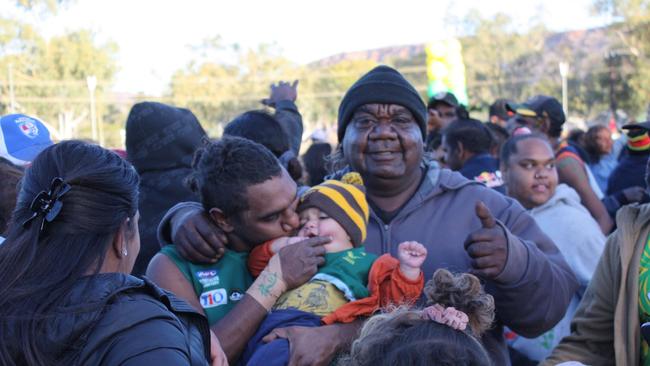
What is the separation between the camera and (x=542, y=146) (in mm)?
4965

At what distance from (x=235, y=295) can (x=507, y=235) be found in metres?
1.10

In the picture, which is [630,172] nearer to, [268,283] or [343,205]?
[343,205]

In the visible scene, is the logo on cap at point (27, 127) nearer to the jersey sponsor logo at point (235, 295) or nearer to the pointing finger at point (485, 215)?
the jersey sponsor logo at point (235, 295)

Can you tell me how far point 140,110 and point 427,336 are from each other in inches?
104

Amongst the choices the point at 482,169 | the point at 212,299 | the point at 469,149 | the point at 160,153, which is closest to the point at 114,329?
the point at 212,299

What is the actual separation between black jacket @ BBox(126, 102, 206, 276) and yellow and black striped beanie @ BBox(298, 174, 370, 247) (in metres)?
1.05

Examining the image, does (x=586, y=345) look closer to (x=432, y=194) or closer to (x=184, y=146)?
(x=432, y=194)

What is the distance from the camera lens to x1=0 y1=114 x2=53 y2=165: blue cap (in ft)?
12.8

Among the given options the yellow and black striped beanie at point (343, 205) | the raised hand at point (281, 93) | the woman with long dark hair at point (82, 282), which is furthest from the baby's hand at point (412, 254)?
the raised hand at point (281, 93)

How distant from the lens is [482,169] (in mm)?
6184

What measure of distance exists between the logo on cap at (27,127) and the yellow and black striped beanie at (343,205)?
1891 mm

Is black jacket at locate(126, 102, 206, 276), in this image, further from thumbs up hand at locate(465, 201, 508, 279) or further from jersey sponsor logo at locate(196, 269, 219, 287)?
thumbs up hand at locate(465, 201, 508, 279)

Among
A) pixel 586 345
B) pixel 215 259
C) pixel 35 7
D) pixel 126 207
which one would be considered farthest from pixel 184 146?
pixel 35 7

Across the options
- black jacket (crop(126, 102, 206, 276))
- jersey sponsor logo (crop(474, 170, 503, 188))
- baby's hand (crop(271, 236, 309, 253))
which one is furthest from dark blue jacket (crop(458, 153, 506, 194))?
baby's hand (crop(271, 236, 309, 253))
